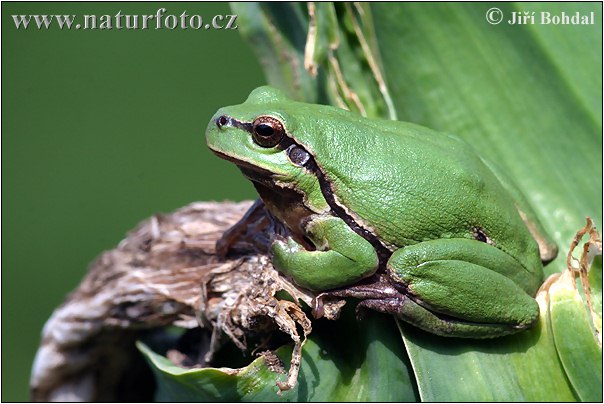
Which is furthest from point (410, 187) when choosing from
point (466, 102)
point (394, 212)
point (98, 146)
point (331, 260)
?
point (98, 146)

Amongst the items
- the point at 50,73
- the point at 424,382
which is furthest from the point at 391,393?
the point at 50,73

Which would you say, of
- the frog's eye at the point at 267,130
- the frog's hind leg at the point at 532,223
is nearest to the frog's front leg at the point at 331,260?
the frog's eye at the point at 267,130

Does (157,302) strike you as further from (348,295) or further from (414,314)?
(414,314)

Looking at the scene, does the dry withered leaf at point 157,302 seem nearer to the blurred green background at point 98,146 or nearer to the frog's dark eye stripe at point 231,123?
the frog's dark eye stripe at point 231,123

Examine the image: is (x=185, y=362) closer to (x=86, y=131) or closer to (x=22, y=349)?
(x=22, y=349)

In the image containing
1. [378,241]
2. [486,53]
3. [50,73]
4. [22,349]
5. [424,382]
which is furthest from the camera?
[50,73]
